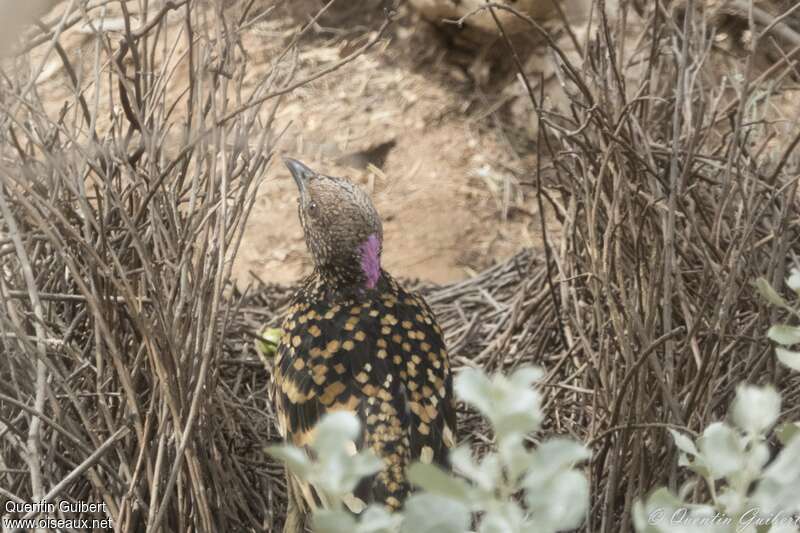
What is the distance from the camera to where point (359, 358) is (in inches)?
114

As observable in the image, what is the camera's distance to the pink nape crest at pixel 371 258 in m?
3.09

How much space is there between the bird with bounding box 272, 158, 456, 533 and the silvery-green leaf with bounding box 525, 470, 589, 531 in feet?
4.72

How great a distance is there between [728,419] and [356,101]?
4.26 m

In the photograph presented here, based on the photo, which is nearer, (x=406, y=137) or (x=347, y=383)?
(x=347, y=383)

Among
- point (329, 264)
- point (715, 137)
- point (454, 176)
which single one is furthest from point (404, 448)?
point (454, 176)

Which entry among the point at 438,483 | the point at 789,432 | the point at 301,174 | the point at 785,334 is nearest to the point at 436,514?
the point at 438,483

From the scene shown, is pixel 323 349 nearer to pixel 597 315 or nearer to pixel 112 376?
pixel 112 376

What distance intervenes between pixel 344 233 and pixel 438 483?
1905 mm

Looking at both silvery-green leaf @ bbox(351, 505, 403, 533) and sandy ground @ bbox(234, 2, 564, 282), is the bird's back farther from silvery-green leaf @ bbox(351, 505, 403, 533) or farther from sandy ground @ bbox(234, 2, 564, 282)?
sandy ground @ bbox(234, 2, 564, 282)

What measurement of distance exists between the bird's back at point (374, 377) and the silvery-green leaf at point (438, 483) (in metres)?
1.42

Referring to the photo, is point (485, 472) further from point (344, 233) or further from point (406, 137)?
point (406, 137)

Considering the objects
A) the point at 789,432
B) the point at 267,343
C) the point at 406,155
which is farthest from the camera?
the point at 406,155

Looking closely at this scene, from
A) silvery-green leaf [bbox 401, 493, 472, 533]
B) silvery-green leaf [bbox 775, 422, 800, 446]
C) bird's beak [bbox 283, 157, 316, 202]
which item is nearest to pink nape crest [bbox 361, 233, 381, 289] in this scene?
bird's beak [bbox 283, 157, 316, 202]

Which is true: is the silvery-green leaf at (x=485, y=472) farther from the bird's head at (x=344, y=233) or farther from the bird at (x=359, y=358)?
the bird's head at (x=344, y=233)
